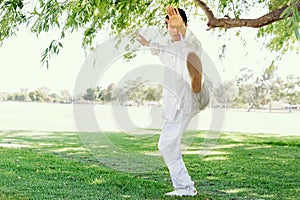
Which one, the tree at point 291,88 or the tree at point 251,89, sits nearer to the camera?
the tree at point 251,89

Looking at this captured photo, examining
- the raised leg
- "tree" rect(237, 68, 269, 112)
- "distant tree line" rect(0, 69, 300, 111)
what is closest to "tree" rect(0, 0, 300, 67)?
the raised leg

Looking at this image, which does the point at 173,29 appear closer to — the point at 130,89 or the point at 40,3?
the point at 130,89

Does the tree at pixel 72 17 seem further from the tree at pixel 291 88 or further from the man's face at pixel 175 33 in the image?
the tree at pixel 291 88

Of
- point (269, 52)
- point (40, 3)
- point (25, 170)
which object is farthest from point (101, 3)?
point (269, 52)

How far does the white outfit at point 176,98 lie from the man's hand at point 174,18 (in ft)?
0.36

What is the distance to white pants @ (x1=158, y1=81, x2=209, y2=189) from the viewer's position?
3.14 metres

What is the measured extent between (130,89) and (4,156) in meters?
3.59

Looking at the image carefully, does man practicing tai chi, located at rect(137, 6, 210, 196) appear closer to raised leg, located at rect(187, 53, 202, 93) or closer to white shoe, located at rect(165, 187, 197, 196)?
raised leg, located at rect(187, 53, 202, 93)

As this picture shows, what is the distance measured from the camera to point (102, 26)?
195 inches

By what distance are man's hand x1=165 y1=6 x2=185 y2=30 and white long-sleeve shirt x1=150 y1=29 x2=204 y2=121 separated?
4.1 inches

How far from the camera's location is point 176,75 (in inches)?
122

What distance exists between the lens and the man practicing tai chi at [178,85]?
9.95 ft

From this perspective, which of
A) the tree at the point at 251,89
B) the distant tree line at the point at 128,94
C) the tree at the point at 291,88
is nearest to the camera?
the distant tree line at the point at 128,94

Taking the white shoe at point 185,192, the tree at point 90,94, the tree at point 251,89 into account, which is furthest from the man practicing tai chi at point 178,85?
the tree at point 251,89
